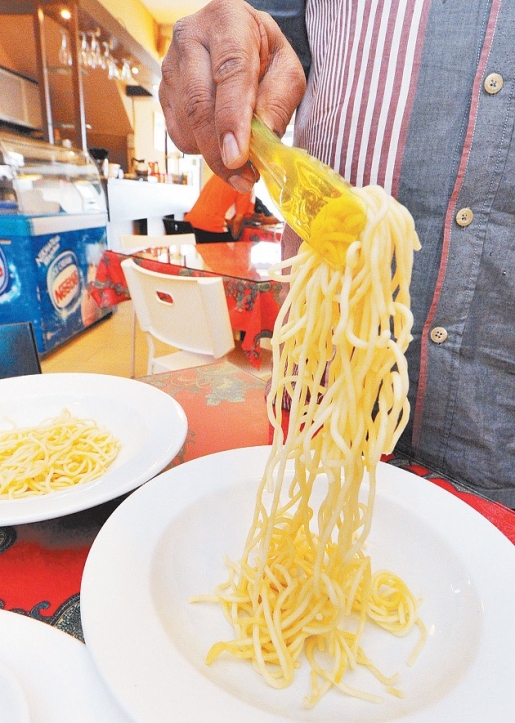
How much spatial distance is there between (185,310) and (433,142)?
1312 millimetres

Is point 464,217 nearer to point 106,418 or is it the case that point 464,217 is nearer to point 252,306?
point 106,418

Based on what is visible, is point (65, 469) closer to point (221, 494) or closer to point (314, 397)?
point (221, 494)

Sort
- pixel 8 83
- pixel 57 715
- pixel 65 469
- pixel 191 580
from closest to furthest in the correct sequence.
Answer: pixel 57 715
pixel 191 580
pixel 65 469
pixel 8 83

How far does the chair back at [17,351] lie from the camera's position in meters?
1.16

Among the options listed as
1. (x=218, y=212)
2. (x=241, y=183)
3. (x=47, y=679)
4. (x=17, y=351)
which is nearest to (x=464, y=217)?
(x=241, y=183)

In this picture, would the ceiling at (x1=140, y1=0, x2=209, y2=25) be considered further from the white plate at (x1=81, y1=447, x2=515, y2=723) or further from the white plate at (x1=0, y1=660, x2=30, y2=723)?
the white plate at (x1=0, y1=660, x2=30, y2=723)

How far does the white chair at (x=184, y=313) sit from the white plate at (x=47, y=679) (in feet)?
4.71

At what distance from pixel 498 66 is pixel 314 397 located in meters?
0.55

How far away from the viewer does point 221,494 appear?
0.56 m

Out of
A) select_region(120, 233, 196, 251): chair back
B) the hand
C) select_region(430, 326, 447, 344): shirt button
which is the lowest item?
select_region(120, 233, 196, 251): chair back

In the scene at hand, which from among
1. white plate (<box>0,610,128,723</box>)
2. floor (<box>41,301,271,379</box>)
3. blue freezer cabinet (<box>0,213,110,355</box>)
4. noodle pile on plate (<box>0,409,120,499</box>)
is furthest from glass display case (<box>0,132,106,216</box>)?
white plate (<box>0,610,128,723</box>)

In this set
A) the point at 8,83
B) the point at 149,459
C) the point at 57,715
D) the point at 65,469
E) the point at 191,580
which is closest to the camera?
the point at 57,715

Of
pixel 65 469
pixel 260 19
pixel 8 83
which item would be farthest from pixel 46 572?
pixel 8 83

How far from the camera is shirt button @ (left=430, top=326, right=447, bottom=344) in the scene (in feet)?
2.47
